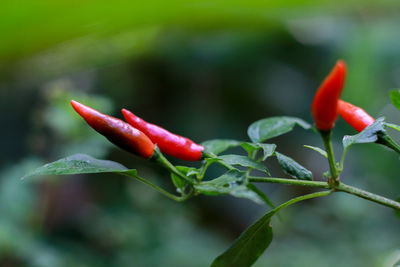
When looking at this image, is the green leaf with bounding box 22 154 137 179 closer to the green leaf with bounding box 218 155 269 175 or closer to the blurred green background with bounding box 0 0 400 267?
the green leaf with bounding box 218 155 269 175

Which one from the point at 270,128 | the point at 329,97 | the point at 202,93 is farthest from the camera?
the point at 202,93

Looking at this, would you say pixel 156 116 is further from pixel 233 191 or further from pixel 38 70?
pixel 233 191

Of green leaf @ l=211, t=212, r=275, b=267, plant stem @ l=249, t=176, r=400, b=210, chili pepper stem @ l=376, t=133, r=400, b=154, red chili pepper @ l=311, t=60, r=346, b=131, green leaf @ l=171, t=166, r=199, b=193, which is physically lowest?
green leaf @ l=211, t=212, r=275, b=267

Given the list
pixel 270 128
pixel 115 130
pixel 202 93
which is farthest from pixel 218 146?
pixel 202 93

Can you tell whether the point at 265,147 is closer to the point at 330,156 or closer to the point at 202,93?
the point at 330,156

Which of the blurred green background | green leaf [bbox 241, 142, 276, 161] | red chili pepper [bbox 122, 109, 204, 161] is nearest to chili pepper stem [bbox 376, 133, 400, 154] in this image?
green leaf [bbox 241, 142, 276, 161]

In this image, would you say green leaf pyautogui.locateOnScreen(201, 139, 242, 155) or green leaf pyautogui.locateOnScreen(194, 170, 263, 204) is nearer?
green leaf pyautogui.locateOnScreen(194, 170, 263, 204)

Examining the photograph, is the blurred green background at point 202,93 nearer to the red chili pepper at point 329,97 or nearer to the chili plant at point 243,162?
the chili plant at point 243,162

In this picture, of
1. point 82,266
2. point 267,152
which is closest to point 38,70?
point 82,266
